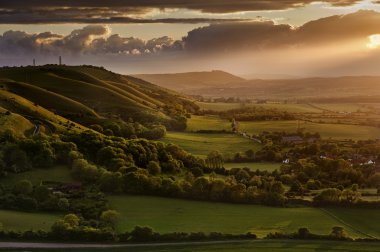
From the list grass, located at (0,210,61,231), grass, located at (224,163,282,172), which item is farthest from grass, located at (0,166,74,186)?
grass, located at (224,163,282,172)

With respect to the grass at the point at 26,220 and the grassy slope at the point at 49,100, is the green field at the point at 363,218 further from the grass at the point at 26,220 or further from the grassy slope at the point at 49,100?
the grassy slope at the point at 49,100

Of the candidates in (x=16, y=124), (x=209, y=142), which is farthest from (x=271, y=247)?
(x=209, y=142)

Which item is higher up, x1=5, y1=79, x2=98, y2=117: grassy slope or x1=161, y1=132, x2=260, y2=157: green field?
x1=5, y1=79, x2=98, y2=117: grassy slope

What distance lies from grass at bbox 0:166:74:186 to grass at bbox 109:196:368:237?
1260cm

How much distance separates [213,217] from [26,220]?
79.4 ft

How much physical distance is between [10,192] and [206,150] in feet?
228

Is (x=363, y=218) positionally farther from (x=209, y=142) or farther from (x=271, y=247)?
(x=209, y=142)

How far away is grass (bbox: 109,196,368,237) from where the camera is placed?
7738 centimetres

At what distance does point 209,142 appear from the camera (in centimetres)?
16262

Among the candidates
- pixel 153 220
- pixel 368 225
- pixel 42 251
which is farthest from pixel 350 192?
pixel 42 251

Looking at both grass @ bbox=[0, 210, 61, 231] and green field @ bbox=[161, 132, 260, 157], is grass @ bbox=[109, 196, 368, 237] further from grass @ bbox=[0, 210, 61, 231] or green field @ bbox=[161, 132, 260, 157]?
green field @ bbox=[161, 132, 260, 157]

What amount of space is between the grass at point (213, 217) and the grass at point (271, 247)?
165 inches

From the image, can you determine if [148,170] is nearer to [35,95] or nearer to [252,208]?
[252,208]

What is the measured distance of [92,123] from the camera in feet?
520
